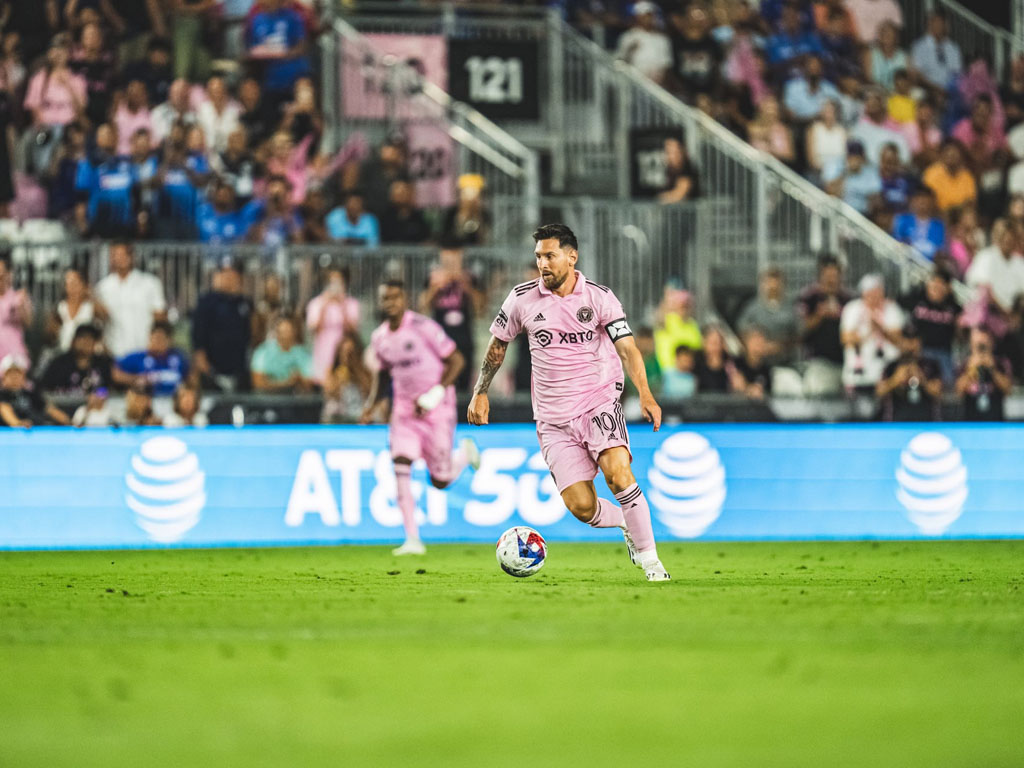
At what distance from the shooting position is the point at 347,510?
17734 millimetres

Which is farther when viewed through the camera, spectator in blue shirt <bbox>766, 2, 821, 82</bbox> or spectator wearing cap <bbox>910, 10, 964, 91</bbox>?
spectator wearing cap <bbox>910, 10, 964, 91</bbox>

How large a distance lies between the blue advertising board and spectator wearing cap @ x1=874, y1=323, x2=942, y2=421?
4.20 ft

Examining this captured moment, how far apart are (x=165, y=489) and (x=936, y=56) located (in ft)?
41.8

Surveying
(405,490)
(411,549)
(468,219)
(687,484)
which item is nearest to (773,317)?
(687,484)

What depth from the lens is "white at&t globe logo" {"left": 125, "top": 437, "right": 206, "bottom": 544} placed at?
17.5 metres

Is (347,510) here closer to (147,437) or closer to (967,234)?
(147,437)

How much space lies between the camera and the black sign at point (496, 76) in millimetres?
21906

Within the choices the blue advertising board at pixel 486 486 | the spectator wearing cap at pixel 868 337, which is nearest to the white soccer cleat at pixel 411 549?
the blue advertising board at pixel 486 486

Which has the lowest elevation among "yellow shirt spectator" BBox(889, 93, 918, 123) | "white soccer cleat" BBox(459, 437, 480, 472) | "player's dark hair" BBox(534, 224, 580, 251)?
"white soccer cleat" BBox(459, 437, 480, 472)

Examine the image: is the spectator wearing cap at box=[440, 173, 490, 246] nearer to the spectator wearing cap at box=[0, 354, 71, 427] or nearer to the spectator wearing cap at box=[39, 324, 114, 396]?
the spectator wearing cap at box=[39, 324, 114, 396]

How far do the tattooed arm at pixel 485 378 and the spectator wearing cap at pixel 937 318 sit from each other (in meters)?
9.38

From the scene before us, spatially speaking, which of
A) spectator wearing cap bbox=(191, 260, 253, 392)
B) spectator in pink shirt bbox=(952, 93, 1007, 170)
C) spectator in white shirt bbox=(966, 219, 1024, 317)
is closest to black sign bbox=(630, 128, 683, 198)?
spectator in white shirt bbox=(966, 219, 1024, 317)

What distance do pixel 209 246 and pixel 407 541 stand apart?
17.4 ft

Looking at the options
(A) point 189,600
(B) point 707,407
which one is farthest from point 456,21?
(A) point 189,600
